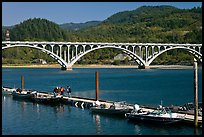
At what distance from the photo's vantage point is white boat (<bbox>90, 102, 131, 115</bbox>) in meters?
29.9

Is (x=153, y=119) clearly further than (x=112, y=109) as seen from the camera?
No

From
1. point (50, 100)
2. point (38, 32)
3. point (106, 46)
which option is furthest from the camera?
point (38, 32)

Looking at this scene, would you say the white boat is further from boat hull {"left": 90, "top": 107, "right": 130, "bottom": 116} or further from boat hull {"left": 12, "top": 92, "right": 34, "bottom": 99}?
boat hull {"left": 12, "top": 92, "right": 34, "bottom": 99}

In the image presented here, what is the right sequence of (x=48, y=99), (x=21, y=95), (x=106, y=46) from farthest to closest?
1. (x=106, y=46)
2. (x=21, y=95)
3. (x=48, y=99)

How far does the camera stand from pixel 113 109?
99.8ft

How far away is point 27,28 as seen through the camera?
538 ft

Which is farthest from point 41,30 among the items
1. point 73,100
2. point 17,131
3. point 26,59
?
point 17,131

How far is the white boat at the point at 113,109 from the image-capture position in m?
29.9

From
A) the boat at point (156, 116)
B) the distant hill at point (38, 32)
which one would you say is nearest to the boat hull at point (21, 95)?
the boat at point (156, 116)

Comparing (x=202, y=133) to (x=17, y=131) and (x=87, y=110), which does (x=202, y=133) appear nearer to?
(x=17, y=131)

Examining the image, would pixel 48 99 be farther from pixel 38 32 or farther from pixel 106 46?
pixel 38 32

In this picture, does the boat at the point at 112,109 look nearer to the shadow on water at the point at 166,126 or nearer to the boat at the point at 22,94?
the shadow on water at the point at 166,126

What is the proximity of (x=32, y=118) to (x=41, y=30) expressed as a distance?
137m

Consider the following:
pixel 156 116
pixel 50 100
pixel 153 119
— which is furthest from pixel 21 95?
pixel 156 116
